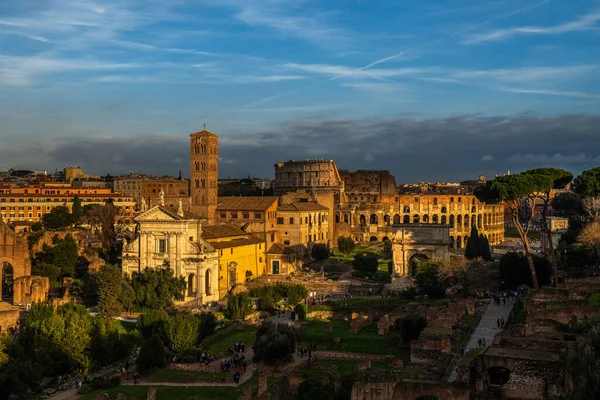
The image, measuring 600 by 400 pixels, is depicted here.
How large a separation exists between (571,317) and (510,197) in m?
16.6

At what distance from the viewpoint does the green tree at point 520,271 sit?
143 feet

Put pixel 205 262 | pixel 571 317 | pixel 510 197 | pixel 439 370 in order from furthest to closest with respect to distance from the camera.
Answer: pixel 205 262, pixel 510 197, pixel 571 317, pixel 439 370

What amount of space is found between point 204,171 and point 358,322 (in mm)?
31047

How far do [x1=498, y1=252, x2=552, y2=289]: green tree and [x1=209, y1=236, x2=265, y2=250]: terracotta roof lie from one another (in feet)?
71.7

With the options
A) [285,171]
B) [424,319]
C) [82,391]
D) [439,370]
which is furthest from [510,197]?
[285,171]

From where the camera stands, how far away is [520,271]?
44.1 m

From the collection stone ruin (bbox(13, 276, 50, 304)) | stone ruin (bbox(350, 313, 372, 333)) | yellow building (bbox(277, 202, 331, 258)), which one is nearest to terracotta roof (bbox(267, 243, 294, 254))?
yellow building (bbox(277, 202, 331, 258))

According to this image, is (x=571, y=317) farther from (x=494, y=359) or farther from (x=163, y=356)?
(x=163, y=356)

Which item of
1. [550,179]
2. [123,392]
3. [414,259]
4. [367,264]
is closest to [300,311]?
[414,259]

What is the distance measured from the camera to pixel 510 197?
42.1m

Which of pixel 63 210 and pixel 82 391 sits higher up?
pixel 63 210

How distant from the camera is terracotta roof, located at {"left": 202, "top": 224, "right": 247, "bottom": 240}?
177 ft

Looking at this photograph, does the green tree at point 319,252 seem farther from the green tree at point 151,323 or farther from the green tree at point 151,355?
the green tree at point 151,355

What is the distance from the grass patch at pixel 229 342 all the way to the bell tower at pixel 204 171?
28.7m
